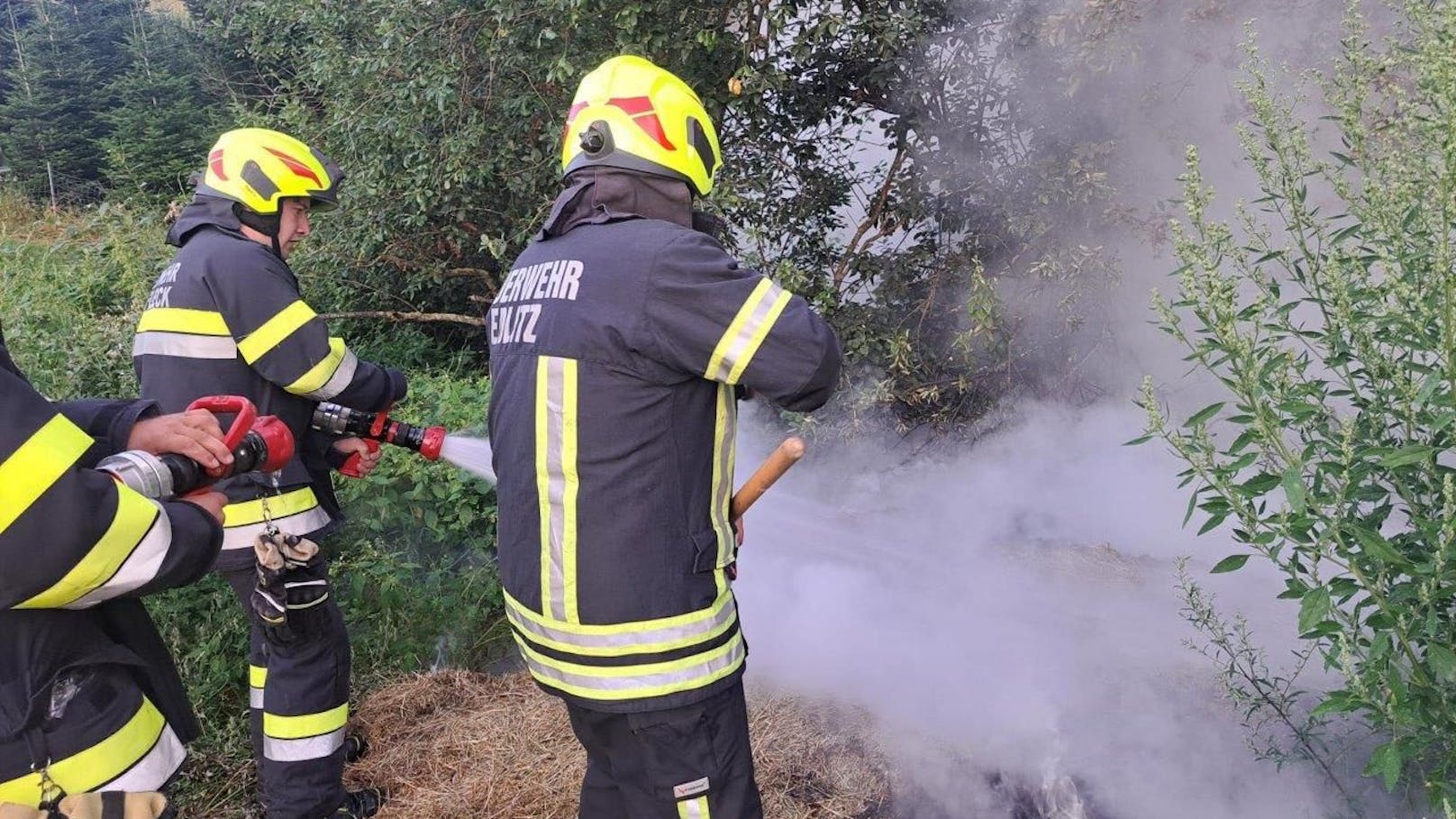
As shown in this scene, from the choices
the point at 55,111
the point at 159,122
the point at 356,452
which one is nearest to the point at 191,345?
the point at 356,452

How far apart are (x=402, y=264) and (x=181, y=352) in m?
4.07

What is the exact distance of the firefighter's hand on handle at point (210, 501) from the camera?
2100 millimetres

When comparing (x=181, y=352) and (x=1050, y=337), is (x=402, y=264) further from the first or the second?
(x=1050, y=337)

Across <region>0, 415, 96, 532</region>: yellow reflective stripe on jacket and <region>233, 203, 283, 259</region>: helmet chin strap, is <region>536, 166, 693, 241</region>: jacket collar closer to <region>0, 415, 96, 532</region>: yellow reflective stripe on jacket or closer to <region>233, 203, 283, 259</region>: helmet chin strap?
<region>0, 415, 96, 532</region>: yellow reflective stripe on jacket

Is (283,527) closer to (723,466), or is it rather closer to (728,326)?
(723,466)

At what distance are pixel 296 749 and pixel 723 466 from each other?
207 cm

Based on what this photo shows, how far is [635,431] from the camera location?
2.22 meters

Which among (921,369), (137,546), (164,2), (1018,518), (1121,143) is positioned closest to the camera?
(137,546)

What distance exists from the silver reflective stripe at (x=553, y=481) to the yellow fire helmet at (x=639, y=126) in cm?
54

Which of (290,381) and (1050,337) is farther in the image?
(1050,337)

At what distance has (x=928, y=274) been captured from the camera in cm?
570

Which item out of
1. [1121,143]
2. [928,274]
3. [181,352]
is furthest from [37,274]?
[1121,143]

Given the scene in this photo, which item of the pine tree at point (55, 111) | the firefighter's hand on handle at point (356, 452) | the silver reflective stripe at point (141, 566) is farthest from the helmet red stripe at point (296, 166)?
the pine tree at point (55, 111)

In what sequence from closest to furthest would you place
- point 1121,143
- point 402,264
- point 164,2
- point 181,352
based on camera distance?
point 181,352
point 1121,143
point 402,264
point 164,2
